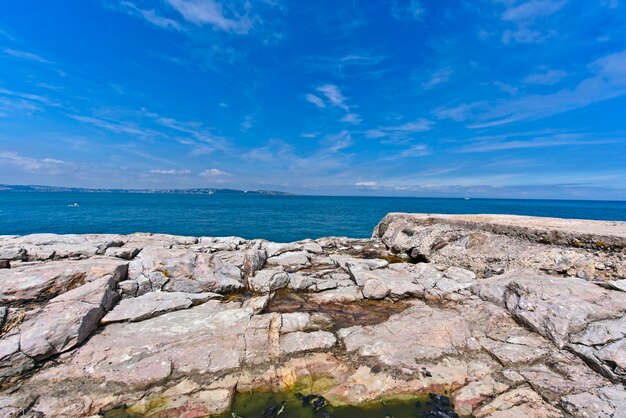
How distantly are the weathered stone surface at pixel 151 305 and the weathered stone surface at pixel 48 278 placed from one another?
1429 millimetres

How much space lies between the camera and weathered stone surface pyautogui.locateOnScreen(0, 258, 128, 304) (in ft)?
26.2

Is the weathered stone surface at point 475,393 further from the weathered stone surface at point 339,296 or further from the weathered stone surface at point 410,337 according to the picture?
the weathered stone surface at point 339,296

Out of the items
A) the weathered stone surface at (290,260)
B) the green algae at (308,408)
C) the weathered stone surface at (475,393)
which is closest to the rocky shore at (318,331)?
the weathered stone surface at (475,393)

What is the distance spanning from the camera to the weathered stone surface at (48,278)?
7996 millimetres

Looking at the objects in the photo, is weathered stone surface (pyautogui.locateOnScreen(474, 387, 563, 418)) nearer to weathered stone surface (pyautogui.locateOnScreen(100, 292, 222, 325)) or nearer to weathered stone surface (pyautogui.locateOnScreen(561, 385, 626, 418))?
weathered stone surface (pyautogui.locateOnScreen(561, 385, 626, 418))

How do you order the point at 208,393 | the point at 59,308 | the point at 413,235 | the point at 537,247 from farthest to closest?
the point at 413,235 < the point at 537,247 < the point at 59,308 < the point at 208,393

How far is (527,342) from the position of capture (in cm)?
716

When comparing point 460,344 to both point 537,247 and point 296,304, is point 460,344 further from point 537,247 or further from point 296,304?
point 537,247

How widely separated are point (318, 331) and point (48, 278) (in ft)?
28.1

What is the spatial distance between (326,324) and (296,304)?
5.99ft

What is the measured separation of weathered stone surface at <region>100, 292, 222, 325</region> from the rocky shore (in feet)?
0.16

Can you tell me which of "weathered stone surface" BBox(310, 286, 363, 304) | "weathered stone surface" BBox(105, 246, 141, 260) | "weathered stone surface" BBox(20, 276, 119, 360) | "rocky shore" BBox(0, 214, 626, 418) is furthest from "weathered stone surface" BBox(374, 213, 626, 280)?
"weathered stone surface" BBox(105, 246, 141, 260)

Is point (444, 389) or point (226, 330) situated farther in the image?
point (226, 330)

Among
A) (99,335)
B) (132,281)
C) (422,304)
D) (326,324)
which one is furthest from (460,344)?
(132,281)
